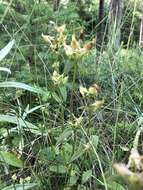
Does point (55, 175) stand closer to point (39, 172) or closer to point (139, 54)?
point (39, 172)

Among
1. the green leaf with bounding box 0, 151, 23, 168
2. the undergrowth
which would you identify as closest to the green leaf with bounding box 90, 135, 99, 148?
the undergrowth

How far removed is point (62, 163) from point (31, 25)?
48.1 inches

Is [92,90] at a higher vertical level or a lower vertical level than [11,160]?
higher

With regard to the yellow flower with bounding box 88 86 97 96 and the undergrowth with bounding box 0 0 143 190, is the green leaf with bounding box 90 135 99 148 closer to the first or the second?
the undergrowth with bounding box 0 0 143 190

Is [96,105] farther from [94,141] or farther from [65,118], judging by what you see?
[65,118]

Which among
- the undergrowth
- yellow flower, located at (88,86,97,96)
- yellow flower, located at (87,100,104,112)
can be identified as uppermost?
yellow flower, located at (88,86,97,96)

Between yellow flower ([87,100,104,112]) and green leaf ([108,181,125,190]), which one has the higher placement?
yellow flower ([87,100,104,112])

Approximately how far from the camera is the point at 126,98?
4.94 ft

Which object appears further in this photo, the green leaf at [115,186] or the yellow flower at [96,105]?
the green leaf at [115,186]

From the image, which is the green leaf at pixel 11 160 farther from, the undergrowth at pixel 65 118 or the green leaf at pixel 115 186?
the green leaf at pixel 115 186

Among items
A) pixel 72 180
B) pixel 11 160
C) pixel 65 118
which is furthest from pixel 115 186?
pixel 65 118

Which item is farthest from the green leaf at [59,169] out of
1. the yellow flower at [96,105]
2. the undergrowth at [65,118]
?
the yellow flower at [96,105]

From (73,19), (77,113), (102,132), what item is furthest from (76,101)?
(73,19)

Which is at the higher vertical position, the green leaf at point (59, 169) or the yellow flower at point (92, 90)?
the yellow flower at point (92, 90)
